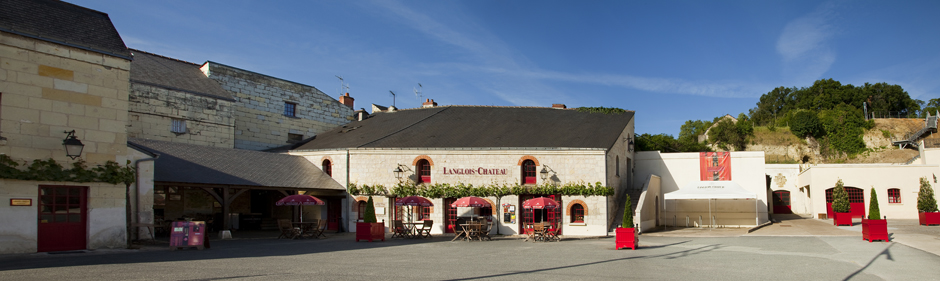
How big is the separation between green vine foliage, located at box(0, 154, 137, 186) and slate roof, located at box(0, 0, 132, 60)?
2.63 metres

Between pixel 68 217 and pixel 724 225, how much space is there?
975 inches

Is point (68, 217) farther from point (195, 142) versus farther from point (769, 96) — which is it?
point (769, 96)

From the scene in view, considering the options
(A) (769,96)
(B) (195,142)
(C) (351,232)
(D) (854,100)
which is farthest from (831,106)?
(B) (195,142)

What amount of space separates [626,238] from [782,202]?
2492 centimetres

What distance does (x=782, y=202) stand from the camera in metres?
35.3

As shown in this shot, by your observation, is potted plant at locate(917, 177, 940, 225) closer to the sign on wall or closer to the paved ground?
the sign on wall

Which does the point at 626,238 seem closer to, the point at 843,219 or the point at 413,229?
the point at 413,229

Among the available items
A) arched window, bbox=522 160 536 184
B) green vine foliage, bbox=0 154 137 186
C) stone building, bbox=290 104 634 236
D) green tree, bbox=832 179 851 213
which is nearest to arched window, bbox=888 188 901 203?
green tree, bbox=832 179 851 213

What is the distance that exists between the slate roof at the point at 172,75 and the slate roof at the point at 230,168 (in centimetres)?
412

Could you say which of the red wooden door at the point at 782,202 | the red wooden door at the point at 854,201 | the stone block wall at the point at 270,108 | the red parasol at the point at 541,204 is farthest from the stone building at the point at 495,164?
the red wooden door at the point at 782,202

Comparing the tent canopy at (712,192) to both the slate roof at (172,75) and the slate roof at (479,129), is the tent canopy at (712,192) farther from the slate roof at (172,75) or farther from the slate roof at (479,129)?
the slate roof at (172,75)

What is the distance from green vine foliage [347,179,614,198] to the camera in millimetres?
23297

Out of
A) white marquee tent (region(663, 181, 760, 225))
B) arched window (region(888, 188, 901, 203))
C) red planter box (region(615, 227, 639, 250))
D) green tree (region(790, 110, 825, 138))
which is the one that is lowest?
Answer: red planter box (region(615, 227, 639, 250))

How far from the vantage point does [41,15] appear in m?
13.7
